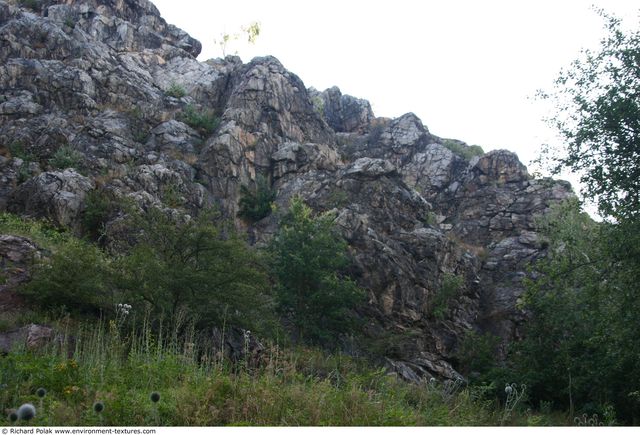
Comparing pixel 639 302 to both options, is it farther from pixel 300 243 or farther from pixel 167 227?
pixel 300 243

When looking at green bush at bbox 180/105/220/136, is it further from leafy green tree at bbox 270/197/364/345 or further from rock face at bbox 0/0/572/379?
leafy green tree at bbox 270/197/364/345

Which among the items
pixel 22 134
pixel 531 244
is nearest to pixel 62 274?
pixel 22 134

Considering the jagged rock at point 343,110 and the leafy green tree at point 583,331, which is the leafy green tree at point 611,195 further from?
the jagged rock at point 343,110

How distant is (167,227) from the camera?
14758 mm

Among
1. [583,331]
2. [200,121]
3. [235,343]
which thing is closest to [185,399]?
[235,343]

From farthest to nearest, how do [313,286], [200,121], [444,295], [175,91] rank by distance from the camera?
[175,91] → [200,121] → [444,295] → [313,286]

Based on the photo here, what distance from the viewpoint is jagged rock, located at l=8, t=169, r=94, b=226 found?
23250 millimetres

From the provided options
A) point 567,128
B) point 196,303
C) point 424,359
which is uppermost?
point 567,128

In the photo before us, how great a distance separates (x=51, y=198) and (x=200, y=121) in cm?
1471

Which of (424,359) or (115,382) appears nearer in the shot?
(115,382)

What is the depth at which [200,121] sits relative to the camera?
120 feet

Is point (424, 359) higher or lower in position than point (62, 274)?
lower

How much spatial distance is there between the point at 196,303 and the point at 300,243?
925 cm

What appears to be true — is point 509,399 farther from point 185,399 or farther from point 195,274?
point 195,274
